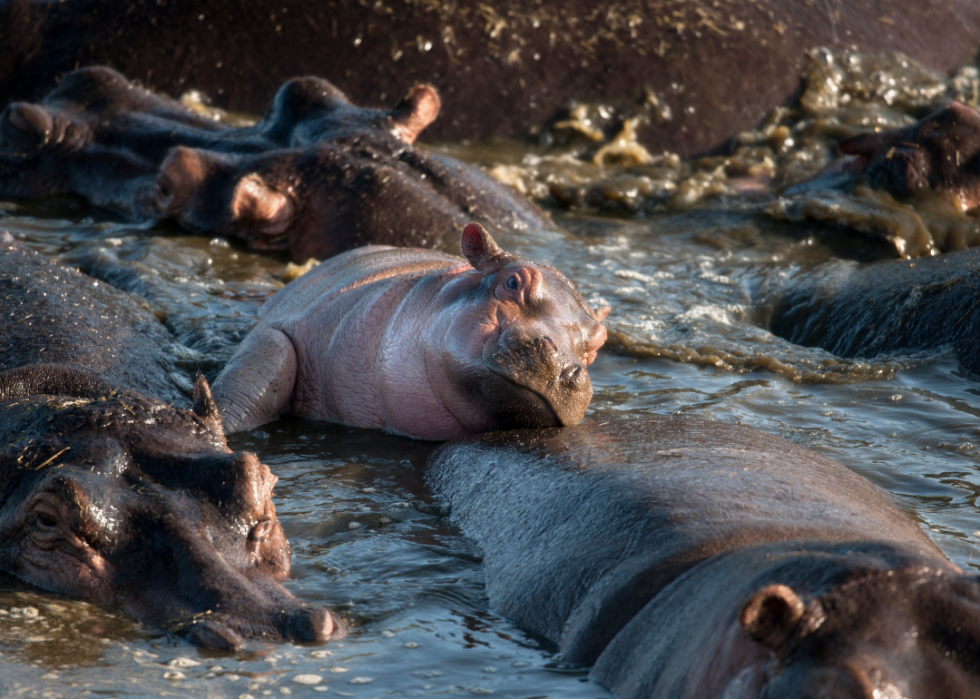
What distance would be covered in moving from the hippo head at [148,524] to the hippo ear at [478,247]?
1.51m

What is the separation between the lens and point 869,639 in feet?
7.10

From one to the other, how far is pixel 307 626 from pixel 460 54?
7545 millimetres

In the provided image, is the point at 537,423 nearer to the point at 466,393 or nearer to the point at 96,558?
the point at 466,393

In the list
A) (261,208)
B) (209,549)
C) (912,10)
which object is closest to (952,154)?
(912,10)

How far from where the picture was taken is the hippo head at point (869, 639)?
2.14 m

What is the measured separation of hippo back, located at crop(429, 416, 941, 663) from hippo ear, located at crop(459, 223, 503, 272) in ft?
2.46

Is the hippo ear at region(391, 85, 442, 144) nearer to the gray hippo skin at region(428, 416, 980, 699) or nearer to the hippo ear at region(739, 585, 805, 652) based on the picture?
the gray hippo skin at region(428, 416, 980, 699)

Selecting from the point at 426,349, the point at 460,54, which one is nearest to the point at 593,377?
the point at 426,349

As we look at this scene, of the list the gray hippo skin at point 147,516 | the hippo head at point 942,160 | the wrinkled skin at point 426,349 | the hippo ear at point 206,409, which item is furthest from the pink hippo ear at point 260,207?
the hippo head at point 942,160

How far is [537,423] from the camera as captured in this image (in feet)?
14.5

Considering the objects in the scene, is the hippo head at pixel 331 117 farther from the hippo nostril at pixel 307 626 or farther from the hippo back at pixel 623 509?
the hippo nostril at pixel 307 626

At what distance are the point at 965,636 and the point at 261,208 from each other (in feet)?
19.4

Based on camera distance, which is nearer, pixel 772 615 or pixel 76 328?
pixel 772 615

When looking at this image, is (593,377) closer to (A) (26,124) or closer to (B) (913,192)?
(B) (913,192)
